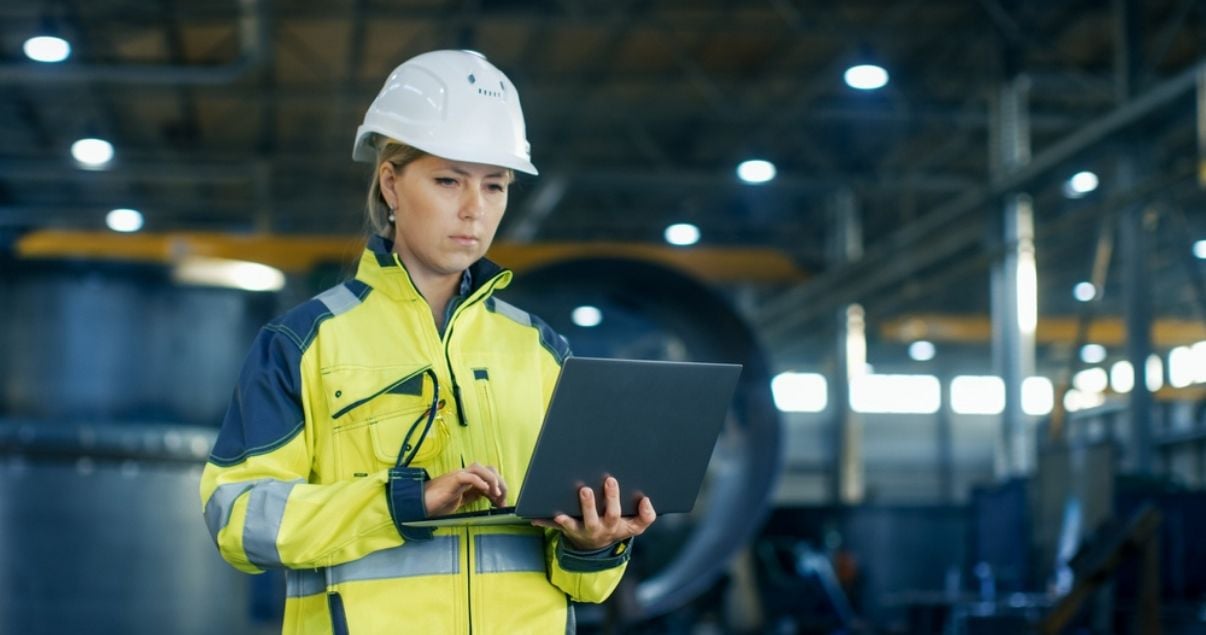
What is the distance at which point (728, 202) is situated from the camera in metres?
23.6

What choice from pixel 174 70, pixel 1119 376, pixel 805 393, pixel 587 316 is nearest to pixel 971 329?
pixel 805 393

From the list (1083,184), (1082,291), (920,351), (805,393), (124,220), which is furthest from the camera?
(920,351)

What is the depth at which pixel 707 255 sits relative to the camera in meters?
18.0

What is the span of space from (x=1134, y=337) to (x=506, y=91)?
1092 centimetres

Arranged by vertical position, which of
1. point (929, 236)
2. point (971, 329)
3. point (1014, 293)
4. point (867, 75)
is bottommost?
point (1014, 293)

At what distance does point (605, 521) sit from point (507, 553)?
0.19 metres

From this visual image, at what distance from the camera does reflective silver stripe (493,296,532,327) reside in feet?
7.29

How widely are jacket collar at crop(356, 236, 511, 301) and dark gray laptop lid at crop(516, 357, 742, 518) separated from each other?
1.03ft

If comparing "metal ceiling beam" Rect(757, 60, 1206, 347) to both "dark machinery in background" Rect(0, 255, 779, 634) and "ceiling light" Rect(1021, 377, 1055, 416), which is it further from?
"ceiling light" Rect(1021, 377, 1055, 416)

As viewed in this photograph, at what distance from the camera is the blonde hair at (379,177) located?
2.14 metres

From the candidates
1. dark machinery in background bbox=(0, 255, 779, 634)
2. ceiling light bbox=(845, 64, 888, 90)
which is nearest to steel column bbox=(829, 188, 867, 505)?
ceiling light bbox=(845, 64, 888, 90)

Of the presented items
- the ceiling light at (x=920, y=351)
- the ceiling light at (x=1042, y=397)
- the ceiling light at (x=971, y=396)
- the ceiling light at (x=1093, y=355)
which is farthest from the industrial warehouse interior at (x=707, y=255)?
the ceiling light at (x=971, y=396)

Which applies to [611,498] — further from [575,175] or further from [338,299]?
[575,175]

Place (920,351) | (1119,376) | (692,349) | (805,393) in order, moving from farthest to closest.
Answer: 1. (920,351)
2. (805,393)
3. (1119,376)
4. (692,349)
